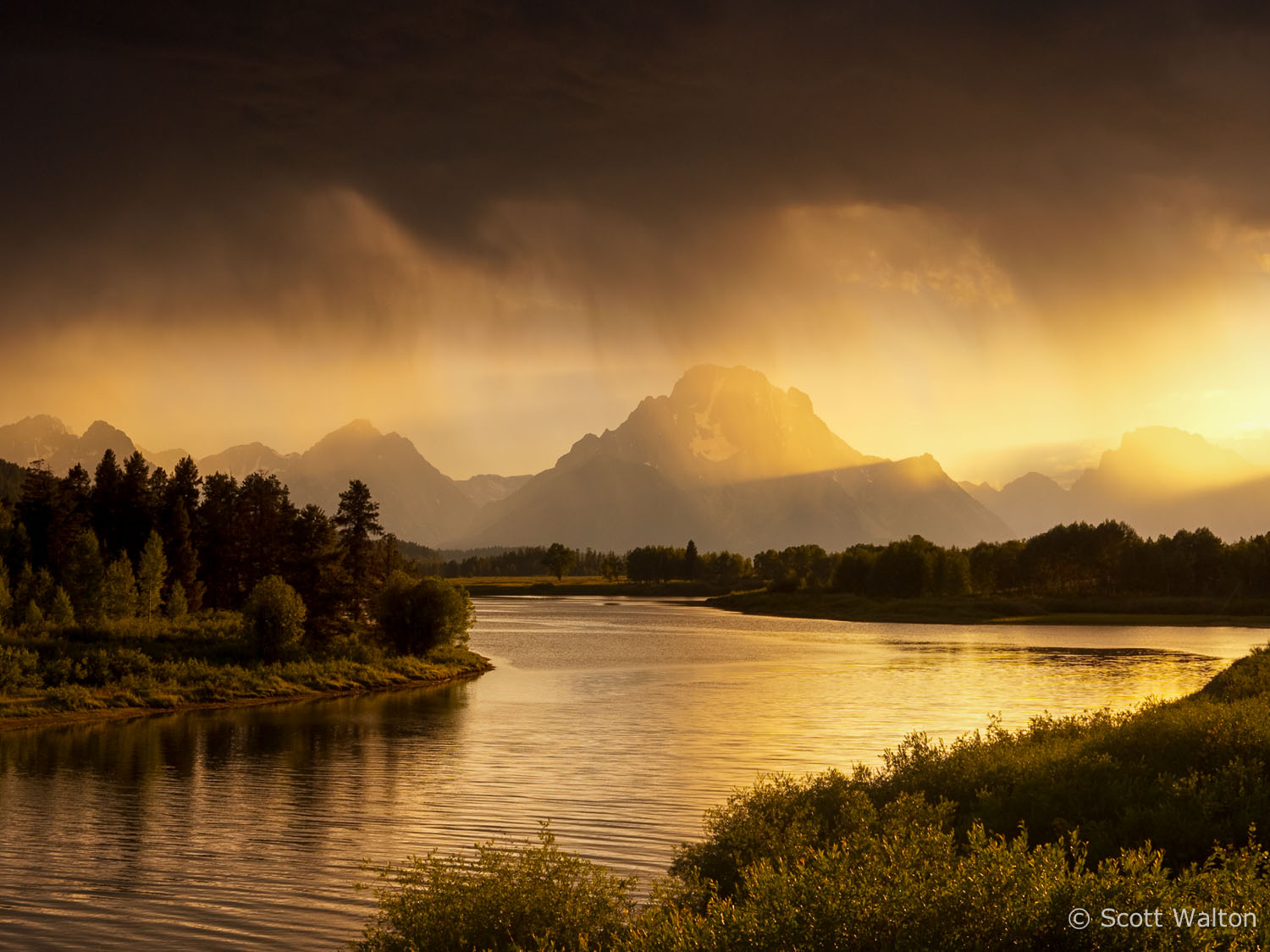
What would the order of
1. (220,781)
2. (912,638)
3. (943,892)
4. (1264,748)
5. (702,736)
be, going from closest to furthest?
1. (943,892)
2. (1264,748)
3. (220,781)
4. (702,736)
5. (912,638)

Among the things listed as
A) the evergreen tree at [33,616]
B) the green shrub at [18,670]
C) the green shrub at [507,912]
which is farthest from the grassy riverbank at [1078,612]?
the green shrub at [507,912]

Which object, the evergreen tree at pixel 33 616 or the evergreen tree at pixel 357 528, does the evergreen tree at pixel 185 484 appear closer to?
the evergreen tree at pixel 357 528

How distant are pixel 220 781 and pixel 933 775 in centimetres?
2900

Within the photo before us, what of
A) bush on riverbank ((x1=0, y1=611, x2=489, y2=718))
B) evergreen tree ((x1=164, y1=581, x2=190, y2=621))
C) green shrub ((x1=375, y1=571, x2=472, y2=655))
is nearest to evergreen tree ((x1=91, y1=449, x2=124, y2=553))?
evergreen tree ((x1=164, y1=581, x2=190, y2=621))

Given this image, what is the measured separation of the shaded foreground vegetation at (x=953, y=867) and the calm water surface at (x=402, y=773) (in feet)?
12.7

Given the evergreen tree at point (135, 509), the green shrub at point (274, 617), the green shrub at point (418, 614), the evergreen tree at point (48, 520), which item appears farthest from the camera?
the evergreen tree at point (135, 509)

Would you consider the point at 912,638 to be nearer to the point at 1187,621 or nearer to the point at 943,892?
the point at 1187,621

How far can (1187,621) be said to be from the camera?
167m

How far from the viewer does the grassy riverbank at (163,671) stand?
59.9 metres

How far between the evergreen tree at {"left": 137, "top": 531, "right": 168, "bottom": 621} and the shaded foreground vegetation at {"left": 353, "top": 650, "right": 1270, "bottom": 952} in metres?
72.9

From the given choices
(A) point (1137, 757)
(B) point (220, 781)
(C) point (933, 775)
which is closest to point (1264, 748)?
(A) point (1137, 757)

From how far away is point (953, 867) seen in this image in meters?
14.6

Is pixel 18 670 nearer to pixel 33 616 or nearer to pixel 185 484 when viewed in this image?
pixel 33 616

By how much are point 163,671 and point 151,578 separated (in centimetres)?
2704
